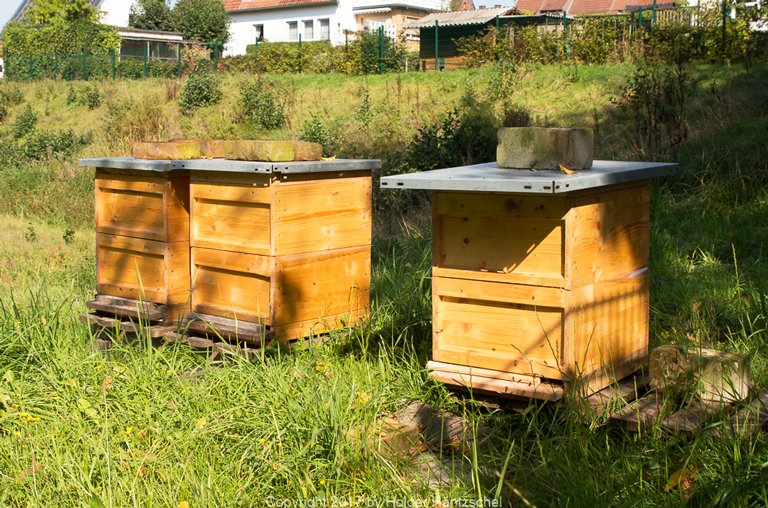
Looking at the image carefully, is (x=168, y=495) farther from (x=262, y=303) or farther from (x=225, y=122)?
(x=225, y=122)

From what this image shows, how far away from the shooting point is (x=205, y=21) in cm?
3888

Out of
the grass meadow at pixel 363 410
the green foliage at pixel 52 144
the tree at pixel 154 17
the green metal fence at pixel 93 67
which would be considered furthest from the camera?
the tree at pixel 154 17

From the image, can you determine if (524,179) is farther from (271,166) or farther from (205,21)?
(205,21)

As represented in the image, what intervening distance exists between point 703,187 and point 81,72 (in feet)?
79.1

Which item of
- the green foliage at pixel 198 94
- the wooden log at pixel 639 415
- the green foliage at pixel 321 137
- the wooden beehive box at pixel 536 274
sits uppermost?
the green foliage at pixel 198 94

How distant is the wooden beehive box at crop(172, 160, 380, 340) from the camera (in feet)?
13.6

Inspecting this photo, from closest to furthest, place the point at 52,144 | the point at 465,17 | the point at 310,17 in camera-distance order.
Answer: the point at 52,144, the point at 465,17, the point at 310,17

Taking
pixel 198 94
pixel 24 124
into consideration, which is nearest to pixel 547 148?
pixel 198 94

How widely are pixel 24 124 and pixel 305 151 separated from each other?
18832 millimetres

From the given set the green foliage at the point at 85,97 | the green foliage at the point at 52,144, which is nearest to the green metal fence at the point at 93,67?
the green foliage at the point at 85,97

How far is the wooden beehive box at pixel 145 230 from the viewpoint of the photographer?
4762mm

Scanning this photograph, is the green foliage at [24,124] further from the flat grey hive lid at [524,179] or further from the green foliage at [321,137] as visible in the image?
the flat grey hive lid at [524,179]

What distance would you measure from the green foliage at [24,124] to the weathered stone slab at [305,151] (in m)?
18.5

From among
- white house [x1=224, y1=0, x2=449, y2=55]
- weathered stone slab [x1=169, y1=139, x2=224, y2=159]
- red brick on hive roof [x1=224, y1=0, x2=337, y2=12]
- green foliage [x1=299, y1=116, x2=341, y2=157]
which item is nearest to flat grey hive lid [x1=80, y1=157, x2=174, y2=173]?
weathered stone slab [x1=169, y1=139, x2=224, y2=159]
